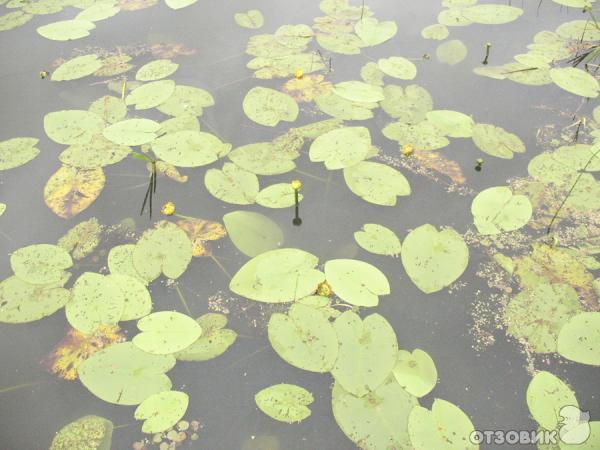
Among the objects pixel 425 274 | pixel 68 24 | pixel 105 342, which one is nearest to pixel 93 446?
pixel 105 342

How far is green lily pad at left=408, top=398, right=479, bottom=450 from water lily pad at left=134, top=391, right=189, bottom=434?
488 millimetres

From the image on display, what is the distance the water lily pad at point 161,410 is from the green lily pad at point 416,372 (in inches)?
18.7

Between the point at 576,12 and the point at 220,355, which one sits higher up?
the point at 576,12

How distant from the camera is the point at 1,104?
169cm

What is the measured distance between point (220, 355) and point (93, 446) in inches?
12.3

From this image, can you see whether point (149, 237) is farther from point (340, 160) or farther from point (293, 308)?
point (340, 160)

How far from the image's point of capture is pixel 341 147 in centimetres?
146

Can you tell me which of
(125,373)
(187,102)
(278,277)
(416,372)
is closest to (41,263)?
(125,373)

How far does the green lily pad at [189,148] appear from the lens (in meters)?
1.45

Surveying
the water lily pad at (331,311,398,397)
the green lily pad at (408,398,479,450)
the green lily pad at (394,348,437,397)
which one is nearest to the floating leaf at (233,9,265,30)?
the water lily pad at (331,311,398,397)

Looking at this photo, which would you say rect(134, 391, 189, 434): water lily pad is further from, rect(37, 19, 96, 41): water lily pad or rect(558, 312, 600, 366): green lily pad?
rect(37, 19, 96, 41): water lily pad

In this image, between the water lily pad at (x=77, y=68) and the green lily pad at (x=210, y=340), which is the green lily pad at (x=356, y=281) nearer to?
the green lily pad at (x=210, y=340)

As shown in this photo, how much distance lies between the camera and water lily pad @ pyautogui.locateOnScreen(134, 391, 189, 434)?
3.13ft

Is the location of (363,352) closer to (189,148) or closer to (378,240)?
(378,240)
